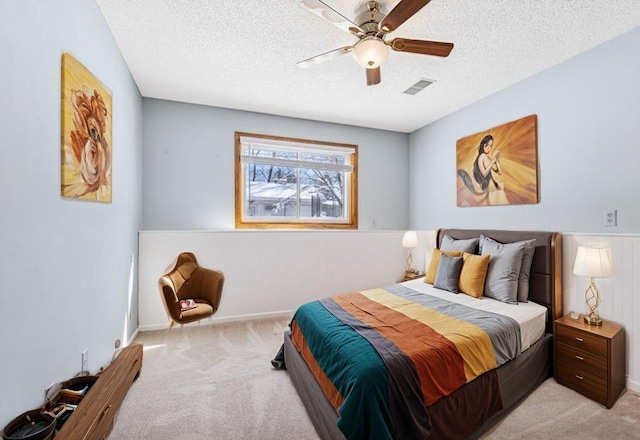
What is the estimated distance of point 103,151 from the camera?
214cm

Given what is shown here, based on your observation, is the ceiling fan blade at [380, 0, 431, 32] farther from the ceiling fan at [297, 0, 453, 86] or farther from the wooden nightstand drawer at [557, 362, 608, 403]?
the wooden nightstand drawer at [557, 362, 608, 403]

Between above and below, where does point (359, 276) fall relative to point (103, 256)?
below

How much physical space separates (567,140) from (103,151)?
3921mm

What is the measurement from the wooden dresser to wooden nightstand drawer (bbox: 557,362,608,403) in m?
3.11

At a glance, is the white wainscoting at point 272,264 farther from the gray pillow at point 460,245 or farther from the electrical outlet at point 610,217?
the electrical outlet at point 610,217

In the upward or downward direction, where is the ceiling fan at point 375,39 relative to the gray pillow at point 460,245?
upward

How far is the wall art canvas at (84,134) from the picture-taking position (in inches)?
63.5

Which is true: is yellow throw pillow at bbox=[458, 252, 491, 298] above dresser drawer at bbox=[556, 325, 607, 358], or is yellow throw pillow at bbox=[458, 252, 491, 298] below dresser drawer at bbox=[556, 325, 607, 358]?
above

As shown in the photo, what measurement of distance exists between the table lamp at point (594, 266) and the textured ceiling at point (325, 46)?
1.70m

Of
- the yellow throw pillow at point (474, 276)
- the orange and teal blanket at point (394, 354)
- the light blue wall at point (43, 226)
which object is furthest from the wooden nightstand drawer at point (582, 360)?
the light blue wall at point (43, 226)

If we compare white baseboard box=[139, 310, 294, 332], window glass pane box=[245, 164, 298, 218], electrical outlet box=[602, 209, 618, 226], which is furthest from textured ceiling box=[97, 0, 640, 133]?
white baseboard box=[139, 310, 294, 332]

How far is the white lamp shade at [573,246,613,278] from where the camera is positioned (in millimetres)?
2129

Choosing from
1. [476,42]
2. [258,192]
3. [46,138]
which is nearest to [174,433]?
[46,138]

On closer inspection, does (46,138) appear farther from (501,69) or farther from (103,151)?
(501,69)
